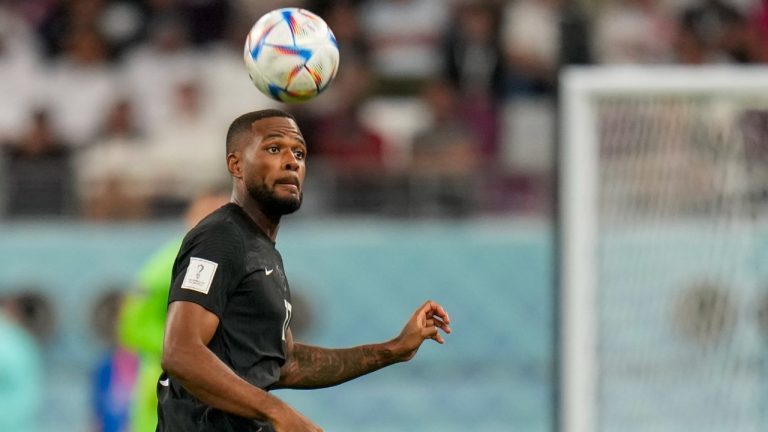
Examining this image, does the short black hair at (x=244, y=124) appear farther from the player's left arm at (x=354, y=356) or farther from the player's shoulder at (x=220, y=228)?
the player's left arm at (x=354, y=356)

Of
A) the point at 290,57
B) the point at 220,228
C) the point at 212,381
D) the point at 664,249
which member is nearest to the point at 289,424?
the point at 212,381

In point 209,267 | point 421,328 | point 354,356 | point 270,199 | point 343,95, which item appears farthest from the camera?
point 343,95

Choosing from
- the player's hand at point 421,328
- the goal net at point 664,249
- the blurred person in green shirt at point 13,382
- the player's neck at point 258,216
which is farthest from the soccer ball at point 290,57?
the blurred person in green shirt at point 13,382

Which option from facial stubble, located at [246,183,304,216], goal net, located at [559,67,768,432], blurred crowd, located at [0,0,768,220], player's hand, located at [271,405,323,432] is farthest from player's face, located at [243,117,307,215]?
blurred crowd, located at [0,0,768,220]

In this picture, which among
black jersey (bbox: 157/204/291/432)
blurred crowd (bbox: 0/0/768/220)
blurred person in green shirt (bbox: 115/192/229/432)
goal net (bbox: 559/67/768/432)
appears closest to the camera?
black jersey (bbox: 157/204/291/432)

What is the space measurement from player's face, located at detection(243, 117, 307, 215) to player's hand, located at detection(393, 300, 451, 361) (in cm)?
52

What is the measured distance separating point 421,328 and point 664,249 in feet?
10.4

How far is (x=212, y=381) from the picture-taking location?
391cm

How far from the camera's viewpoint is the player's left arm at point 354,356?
14.7ft

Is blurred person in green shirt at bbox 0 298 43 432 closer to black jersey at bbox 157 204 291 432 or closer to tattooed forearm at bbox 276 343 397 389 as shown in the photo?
tattooed forearm at bbox 276 343 397 389

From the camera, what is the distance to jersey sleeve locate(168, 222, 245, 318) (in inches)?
157

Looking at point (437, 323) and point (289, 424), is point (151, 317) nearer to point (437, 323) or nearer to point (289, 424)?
point (437, 323)

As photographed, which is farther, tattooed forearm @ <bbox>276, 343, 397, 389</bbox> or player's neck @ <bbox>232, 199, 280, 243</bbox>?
tattooed forearm @ <bbox>276, 343, 397, 389</bbox>

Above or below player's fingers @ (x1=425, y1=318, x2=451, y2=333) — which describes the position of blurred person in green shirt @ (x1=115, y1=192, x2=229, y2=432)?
below
